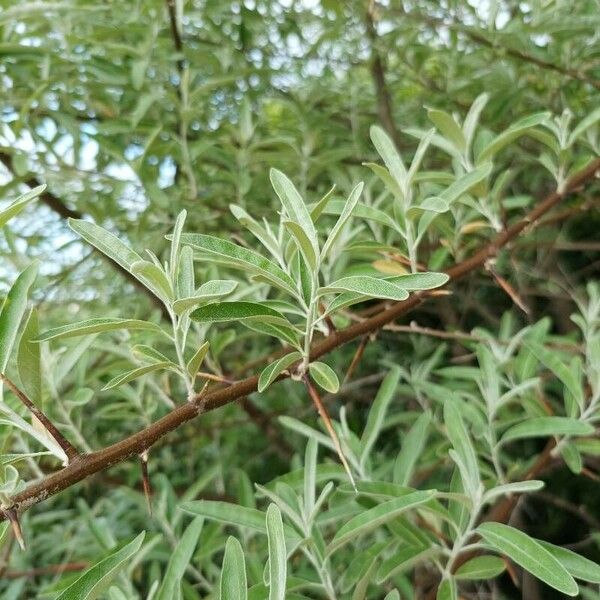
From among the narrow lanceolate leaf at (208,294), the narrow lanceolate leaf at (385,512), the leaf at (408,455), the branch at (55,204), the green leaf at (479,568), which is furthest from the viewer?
the branch at (55,204)

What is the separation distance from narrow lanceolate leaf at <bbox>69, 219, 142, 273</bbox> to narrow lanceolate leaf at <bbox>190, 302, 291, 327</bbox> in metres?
0.06

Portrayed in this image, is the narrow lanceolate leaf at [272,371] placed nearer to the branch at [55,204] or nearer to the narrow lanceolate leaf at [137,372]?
the narrow lanceolate leaf at [137,372]

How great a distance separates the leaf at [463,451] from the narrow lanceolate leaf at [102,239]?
40 centimetres

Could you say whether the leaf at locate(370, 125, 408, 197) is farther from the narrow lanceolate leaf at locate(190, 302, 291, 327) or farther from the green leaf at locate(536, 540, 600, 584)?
the green leaf at locate(536, 540, 600, 584)

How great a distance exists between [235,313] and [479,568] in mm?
401

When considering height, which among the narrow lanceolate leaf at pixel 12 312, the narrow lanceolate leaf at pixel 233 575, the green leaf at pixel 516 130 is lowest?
the narrow lanceolate leaf at pixel 233 575

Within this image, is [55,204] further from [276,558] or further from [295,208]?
[276,558]

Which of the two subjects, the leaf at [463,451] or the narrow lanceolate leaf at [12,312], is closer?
the narrow lanceolate leaf at [12,312]

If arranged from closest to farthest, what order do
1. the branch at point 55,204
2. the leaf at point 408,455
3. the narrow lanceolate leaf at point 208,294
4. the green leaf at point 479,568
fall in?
the narrow lanceolate leaf at point 208,294, the green leaf at point 479,568, the leaf at point 408,455, the branch at point 55,204

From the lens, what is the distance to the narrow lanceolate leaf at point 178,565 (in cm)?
65

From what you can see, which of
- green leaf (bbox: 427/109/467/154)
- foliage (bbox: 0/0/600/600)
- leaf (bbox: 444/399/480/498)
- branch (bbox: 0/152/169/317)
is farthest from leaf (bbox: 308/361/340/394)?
branch (bbox: 0/152/169/317)

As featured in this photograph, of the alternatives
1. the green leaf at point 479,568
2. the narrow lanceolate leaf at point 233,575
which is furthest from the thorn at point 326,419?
the green leaf at point 479,568

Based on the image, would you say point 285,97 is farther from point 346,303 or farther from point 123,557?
point 123,557

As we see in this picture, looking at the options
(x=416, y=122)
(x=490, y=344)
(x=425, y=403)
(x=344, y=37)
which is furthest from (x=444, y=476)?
(x=344, y=37)
